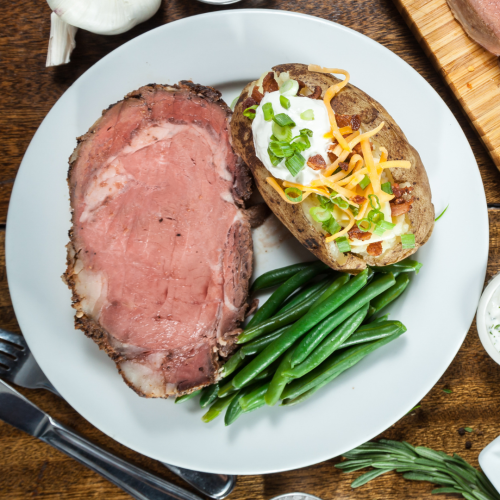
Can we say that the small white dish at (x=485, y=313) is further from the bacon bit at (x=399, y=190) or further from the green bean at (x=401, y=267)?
the bacon bit at (x=399, y=190)

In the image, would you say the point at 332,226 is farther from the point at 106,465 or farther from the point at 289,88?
the point at 106,465

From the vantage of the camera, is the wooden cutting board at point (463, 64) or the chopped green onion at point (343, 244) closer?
the chopped green onion at point (343, 244)

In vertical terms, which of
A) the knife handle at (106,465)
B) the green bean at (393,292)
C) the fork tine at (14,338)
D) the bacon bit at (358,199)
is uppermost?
the bacon bit at (358,199)

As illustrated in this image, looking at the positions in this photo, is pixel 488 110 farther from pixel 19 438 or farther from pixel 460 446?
pixel 19 438

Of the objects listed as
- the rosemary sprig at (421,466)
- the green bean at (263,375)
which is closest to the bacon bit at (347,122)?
the green bean at (263,375)

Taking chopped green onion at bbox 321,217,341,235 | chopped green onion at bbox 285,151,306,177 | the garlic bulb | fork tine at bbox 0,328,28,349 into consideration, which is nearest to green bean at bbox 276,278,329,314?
chopped green onion at bbox 321,217,341,235

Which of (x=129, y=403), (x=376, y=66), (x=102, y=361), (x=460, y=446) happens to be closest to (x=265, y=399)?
(x=129, y=403)
